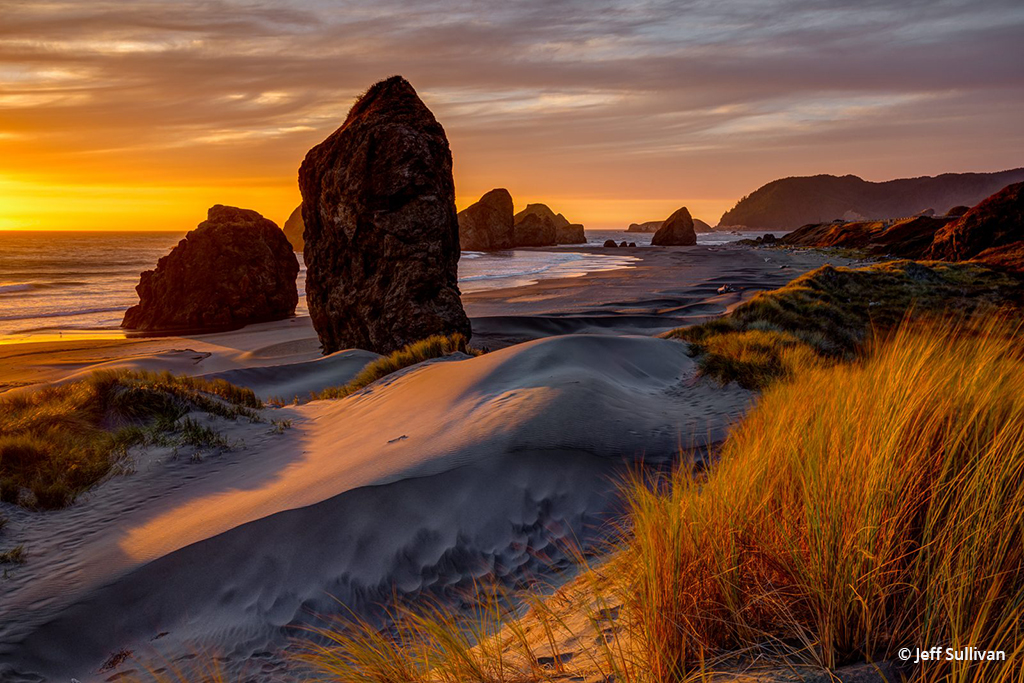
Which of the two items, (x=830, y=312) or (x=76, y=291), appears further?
(x=76, y=291)

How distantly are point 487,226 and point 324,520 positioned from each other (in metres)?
83.4

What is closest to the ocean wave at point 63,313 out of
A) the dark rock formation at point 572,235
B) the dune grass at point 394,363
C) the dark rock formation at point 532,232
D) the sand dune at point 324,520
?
the dune grass at point 394,363

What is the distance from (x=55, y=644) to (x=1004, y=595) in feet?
15.5

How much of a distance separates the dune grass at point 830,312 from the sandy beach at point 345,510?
1052 millimetres

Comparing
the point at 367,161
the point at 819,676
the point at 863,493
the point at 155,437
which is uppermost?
the point at 367,161

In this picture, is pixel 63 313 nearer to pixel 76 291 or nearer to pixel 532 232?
pixel 76 291

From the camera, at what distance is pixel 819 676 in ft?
5.53

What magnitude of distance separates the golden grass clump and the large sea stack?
10.3 m

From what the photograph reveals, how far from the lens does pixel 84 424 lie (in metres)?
6.75

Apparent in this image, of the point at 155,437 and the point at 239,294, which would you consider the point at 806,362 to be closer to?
the point at 155,437

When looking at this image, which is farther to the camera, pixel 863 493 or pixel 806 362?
pixel 806 362

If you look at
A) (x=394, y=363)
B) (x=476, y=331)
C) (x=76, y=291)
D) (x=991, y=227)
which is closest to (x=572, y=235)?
(x=76, y=291)

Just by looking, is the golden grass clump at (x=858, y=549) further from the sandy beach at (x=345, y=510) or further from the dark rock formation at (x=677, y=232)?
the dark rock formation at (x=677, y=232)

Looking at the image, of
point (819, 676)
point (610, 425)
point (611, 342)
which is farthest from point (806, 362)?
point (819, 676)
